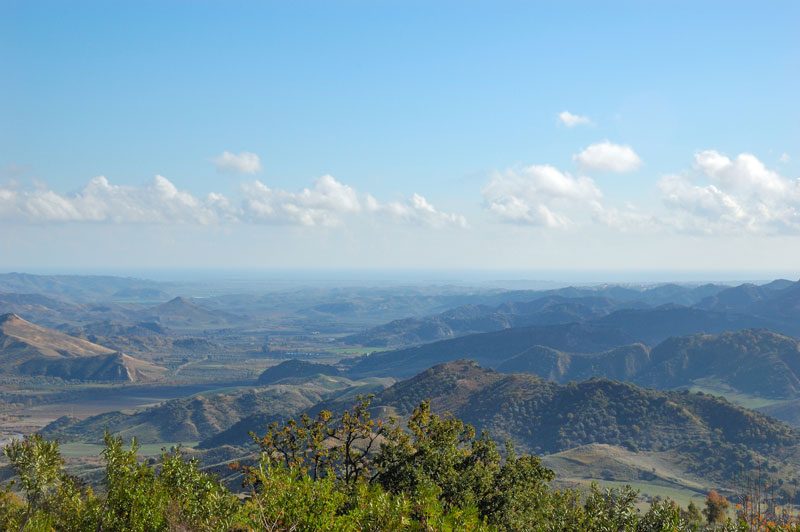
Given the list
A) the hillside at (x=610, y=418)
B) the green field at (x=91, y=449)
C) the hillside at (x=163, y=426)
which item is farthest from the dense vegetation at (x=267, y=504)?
the hillside at (x=163, y=426)

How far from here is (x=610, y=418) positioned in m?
146

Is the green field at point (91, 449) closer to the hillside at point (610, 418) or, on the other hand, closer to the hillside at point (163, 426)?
the hillside at point (163, 426)

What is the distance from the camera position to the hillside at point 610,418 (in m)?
126

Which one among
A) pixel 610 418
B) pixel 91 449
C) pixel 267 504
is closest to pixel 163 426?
pixel 91 449

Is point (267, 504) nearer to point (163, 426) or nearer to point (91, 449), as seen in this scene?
point (91, 449)

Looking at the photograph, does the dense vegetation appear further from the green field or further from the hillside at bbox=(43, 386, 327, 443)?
the hillside at bbox=(43, 386, 327, 443)

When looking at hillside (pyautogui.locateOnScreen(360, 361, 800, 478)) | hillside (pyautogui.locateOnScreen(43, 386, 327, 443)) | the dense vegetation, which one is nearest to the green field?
hillside (pyautogui.locateOnScreen(43, 386, 327, 443))

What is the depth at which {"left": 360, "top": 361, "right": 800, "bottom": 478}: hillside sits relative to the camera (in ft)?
413

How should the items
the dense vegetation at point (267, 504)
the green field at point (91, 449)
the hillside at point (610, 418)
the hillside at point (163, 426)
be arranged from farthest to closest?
the hillside at point (163, 426) → the green field at point (91, 449) → the hillside at point (610, 418) → the dense vegetation at point (267, 504)

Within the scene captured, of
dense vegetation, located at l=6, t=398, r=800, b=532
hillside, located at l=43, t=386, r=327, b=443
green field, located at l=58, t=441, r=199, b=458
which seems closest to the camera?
dense vegetation, located at l=6, t=398, r=800, b=532

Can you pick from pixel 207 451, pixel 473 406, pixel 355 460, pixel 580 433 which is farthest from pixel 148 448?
pixel 355 460

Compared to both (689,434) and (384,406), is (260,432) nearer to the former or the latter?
(384,406)

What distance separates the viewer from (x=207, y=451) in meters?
145

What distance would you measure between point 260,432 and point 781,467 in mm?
124854
